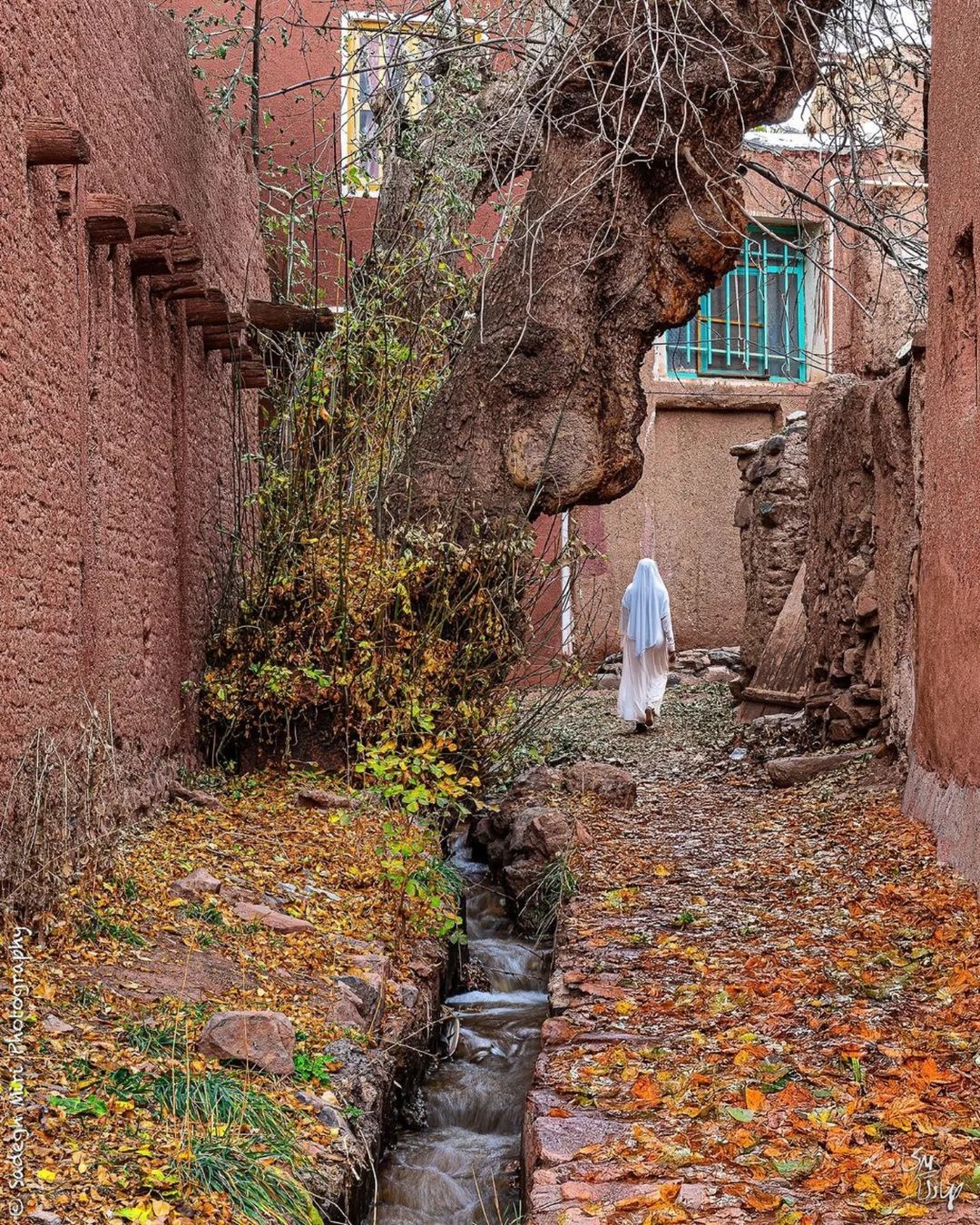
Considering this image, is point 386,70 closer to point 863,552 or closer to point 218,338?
point 218,338

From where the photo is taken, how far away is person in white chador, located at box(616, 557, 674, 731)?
40.9 ft

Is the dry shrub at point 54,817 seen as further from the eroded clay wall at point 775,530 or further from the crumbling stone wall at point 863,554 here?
the eroded clay wall at point 775,530

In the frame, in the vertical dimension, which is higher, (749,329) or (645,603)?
(749,329)

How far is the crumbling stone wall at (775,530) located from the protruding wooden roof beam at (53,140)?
27.4 ft

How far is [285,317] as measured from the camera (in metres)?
7.95

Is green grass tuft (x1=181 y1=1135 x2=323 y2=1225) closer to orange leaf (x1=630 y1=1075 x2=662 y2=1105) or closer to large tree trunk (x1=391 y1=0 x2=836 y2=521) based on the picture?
orange leaf (x1=630 y1=1075 x2=662 y2=1105)

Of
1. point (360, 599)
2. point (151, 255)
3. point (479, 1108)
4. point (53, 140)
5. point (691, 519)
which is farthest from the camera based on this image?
point (691, 519)

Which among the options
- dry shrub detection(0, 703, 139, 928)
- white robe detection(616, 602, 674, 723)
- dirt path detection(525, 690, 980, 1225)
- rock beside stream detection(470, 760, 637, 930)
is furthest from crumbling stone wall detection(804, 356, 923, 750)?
dry shrub detection(0, 703, 139, 928)

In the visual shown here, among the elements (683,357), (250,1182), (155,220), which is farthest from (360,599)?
(683,357)

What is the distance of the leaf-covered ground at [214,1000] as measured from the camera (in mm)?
2961

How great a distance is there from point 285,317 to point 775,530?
5.61 meters

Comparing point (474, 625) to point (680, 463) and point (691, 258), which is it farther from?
point (680, 463)

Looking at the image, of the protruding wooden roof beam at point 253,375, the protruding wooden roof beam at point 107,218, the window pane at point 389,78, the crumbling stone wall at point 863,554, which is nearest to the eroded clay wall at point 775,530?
the crumbling stone wall at point 863,554

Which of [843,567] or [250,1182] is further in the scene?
[843,567]
